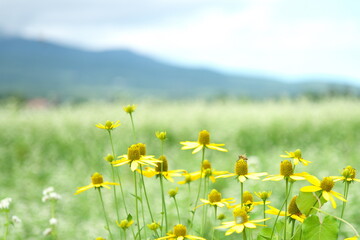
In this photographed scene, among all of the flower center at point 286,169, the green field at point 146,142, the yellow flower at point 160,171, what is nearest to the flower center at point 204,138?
the yellow flower at point 160,171

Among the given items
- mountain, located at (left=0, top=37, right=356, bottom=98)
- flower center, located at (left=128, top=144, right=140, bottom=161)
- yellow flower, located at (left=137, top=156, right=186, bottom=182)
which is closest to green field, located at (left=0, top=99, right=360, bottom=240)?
yellow flower, located at (left=137, top=156, right=186, bottom=182)

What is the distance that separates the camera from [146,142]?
5.09 meters

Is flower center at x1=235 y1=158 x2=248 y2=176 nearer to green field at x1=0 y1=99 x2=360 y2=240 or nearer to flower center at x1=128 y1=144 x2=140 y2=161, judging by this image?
flower center at x1=128 y1=144 x2=140 y2=161

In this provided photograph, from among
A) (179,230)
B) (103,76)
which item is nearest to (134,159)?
(179,230)

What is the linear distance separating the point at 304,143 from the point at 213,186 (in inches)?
83.1

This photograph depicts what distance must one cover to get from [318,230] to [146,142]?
172 inches

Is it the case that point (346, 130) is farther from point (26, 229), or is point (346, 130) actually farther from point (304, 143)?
point (26, 229)

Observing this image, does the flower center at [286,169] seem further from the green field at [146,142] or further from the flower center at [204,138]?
the green field at [146,142]

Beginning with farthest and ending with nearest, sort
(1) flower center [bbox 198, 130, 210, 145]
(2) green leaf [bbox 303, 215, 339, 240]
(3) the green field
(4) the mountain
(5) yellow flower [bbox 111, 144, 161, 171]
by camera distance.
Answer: (4) the mountain < (3) the green field < (1) flower center [bbox 198, 130, 210, 145] < (5) yellow flower [bbox 111, 144, 161, 171] < (2) green leaf [bbox 303, 215, 339, 240]

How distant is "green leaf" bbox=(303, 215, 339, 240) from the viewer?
2.55 ft

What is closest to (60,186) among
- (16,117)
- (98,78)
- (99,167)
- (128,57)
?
(99,167)

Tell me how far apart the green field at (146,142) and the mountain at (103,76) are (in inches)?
1992

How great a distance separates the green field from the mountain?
166ft

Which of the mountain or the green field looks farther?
the mountain
